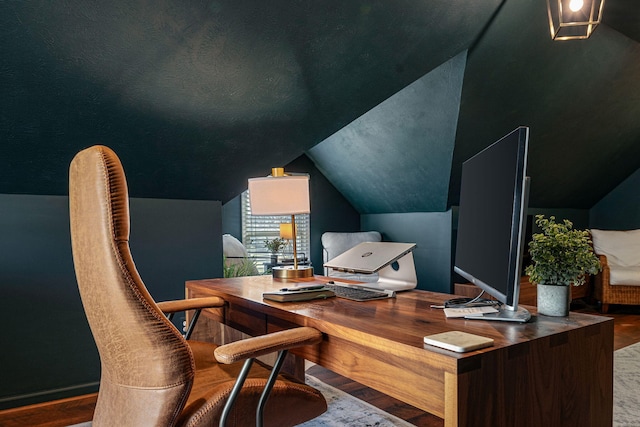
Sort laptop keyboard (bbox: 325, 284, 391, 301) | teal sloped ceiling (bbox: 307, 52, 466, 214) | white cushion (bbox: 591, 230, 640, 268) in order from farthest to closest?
1. white cushion (bbox: 591, 230, 640, 268)
2. teal sloped ceiling (bbox: 307, 52, 466, 214)
3. laptop keyboard (bbox: 325, 284, 391, 301)

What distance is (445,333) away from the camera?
1145 millimetres

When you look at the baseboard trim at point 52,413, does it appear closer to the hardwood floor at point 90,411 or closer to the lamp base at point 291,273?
the hardwood floor at point 90,411

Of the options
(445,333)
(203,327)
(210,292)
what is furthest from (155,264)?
(445,333)

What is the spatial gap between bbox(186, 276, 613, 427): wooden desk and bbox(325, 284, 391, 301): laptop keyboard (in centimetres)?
16

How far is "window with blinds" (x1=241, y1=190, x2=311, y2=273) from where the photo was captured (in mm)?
5660

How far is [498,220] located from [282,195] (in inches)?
54.0

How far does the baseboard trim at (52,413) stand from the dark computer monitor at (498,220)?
7.37 ft

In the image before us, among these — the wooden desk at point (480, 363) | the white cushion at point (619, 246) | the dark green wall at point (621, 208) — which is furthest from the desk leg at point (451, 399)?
the dark green wall at point (621, 208)

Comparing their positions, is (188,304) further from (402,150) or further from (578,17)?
(402,150)

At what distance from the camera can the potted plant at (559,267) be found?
1376 mm

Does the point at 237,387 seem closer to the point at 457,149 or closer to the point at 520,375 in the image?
the point at 520,375

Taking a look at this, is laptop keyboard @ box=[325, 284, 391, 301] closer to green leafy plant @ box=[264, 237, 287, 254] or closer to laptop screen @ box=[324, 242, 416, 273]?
laptop screen @ box=[324, 242, 416, 273]

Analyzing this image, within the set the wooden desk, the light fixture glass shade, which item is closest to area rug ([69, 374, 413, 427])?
the wooden desk

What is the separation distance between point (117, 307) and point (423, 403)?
2.43 ft
